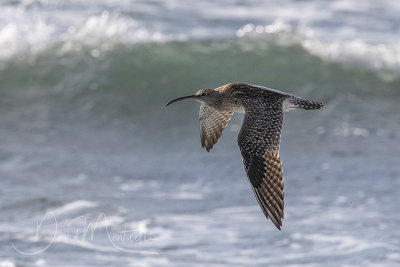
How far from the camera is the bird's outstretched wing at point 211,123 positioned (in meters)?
5.63

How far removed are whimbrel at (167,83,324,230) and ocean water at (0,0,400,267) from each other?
133 centimetres

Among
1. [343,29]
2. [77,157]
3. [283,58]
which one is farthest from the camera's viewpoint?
[343,29]

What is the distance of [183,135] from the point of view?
9.16m

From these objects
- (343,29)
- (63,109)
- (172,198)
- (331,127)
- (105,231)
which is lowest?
(105,231)

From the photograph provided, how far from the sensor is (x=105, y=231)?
6527 mm

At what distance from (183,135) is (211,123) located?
3496 mm

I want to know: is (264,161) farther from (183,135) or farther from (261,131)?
(183,135)

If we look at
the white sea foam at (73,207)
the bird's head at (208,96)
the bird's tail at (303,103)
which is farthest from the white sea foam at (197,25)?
the bird's tail at (303,103)

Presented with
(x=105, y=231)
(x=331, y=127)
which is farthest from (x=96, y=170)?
(x=331, y=127)

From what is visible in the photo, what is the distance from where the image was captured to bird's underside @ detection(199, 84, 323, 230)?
470 centimetres

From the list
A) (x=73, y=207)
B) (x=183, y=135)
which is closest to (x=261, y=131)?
(x=73, y=207)

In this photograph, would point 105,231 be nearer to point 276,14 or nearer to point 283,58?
point 283,58

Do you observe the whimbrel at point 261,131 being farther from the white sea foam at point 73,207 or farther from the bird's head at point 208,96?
the white sea foam at point 73,207

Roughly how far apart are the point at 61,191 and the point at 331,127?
3.46 metres
